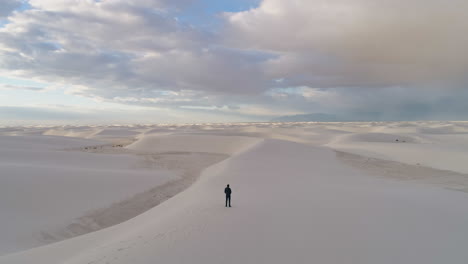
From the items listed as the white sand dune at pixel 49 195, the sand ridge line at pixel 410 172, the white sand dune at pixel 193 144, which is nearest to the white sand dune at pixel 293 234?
the white sand dune at pixel 49 195

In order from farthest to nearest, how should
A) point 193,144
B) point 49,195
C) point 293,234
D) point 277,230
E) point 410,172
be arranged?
point 193,144
point 410,172
point 49,195
point 277,230
point 293,234

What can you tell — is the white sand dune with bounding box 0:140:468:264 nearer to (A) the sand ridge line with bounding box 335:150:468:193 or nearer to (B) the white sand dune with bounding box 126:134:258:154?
(A) the sand ridge line with bounding box 335:150:468:193

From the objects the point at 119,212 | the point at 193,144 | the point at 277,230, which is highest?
the point at 277,230

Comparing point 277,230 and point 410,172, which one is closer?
point 277,230

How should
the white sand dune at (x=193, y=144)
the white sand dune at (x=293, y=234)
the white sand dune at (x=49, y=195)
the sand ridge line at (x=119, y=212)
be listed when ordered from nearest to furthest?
the white sand dune at (x=293, y=234)
the white sand dune at (x=49, y=195)
the sand ridge line at (x=119, y=212)
the white sand dune at (x=193, y=144)

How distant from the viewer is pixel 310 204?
10.6 meters

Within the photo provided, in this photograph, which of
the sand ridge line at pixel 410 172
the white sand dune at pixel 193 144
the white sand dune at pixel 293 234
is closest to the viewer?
the white sand dune at pixel 293 234

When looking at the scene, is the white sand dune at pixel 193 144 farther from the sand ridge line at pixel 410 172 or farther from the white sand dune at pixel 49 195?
the white sand dune at pixel 49 195

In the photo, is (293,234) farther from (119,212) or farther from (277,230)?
(119,212)

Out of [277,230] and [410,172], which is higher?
[277,230]

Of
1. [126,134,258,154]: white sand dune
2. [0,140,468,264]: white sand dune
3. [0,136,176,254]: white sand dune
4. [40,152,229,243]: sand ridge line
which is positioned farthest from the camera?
[126,134,258,154]: white sand dune

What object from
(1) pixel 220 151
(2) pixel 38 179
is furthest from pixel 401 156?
(2) pixel 38 179

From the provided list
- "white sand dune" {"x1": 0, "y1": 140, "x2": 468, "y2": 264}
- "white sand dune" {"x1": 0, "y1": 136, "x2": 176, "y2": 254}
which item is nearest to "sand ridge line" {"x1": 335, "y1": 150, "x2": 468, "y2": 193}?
"white sand dune" {"x1": 0, "y1": 140, "x2": 468, "y2": 264}

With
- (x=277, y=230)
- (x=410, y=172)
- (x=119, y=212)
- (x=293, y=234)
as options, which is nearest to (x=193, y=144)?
(x=410, y=172)
